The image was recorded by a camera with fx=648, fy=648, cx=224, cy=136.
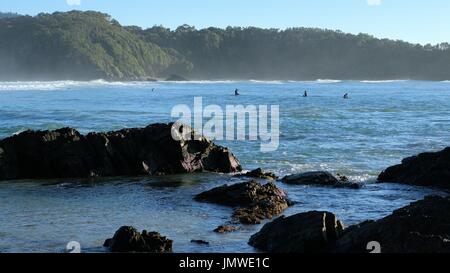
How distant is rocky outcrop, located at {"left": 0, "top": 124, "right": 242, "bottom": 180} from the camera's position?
1878cm

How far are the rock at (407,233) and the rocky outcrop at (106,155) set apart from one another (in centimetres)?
1056

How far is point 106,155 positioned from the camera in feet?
63.3

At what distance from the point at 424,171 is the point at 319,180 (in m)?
2.93

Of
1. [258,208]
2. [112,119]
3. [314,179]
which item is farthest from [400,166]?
[112,119]

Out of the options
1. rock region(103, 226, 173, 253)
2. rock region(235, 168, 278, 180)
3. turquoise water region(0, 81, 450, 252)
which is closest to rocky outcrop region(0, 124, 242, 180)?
turquoise water region(0, 81, 450, 252)

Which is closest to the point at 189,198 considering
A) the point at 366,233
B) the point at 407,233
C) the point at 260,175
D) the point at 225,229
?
the point at 225,229

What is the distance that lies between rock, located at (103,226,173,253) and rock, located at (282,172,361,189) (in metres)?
7.74

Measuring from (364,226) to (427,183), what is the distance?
27.7ft

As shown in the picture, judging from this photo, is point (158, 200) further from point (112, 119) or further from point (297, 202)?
point (112, 119)

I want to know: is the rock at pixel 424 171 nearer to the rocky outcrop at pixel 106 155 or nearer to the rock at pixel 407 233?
the rocky outcrop at pixel 106 155

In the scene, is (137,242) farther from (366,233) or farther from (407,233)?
(407,233)

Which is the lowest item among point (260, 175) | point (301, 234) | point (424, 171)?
point (260, 175)
